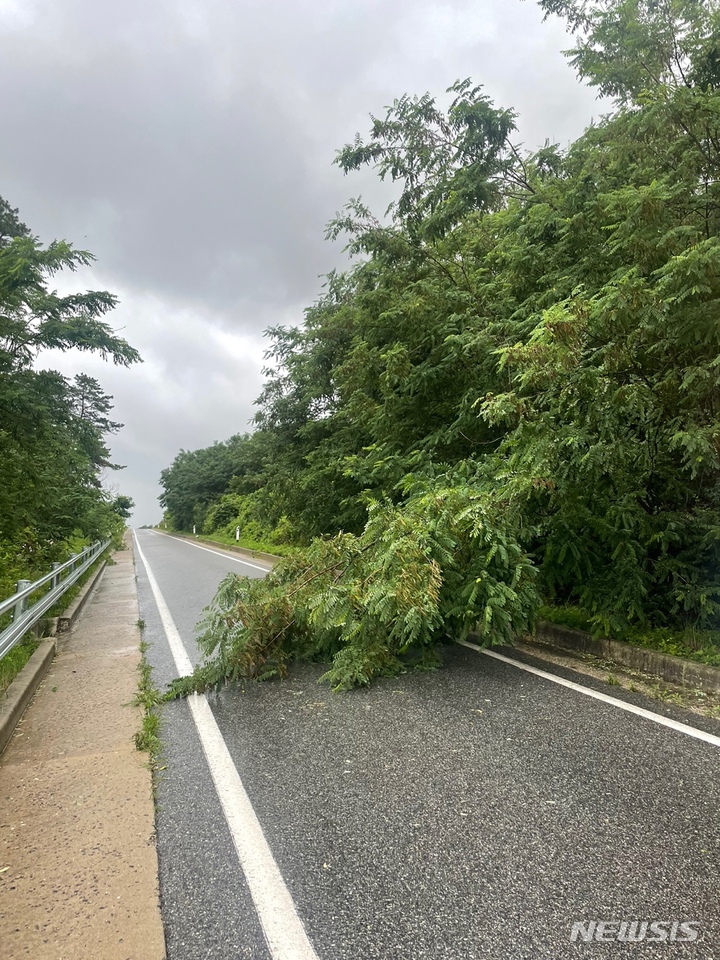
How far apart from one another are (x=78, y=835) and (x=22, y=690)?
9.57ft

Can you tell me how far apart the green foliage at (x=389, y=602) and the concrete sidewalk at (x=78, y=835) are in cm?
106

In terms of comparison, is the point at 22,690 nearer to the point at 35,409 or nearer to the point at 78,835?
the point at 78,835

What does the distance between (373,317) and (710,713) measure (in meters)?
8.77

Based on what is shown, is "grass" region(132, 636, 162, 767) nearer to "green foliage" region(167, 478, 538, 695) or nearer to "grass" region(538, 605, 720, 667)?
"green foliage" region(167, 478, 538, 695)

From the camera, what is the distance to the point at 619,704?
517 cm

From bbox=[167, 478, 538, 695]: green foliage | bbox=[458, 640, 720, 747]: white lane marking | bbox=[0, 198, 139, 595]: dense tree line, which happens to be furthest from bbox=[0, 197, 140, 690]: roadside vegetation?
→ bbox=[458, 640, 720, 747]: white lane marking

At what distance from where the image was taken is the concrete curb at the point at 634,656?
5.61 meters

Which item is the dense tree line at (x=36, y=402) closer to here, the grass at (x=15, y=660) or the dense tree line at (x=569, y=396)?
the grass at (x=15, y=660)

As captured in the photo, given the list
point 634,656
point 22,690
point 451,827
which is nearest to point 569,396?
point 634,656

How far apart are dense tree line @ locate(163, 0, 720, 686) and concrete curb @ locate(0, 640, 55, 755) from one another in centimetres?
183

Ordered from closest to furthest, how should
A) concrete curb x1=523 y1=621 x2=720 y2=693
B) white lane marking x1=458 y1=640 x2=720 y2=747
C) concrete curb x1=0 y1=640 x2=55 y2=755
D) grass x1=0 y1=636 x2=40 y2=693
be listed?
white lane marking x1=458 y1=640 x2=720 y2=747, concrete curb x1=0 y1=640 x2=55 y2=755, concrete curb x1=523 y1=621 x2=720 y2=693, grass x1=0 y1=636 x2=40 y2=693

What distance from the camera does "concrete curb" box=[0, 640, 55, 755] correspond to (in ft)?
15.9

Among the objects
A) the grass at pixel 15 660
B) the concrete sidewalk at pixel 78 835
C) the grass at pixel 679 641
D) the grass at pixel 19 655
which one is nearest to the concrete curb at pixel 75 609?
the grass at pixel 19 655

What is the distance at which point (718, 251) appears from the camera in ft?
16.6
